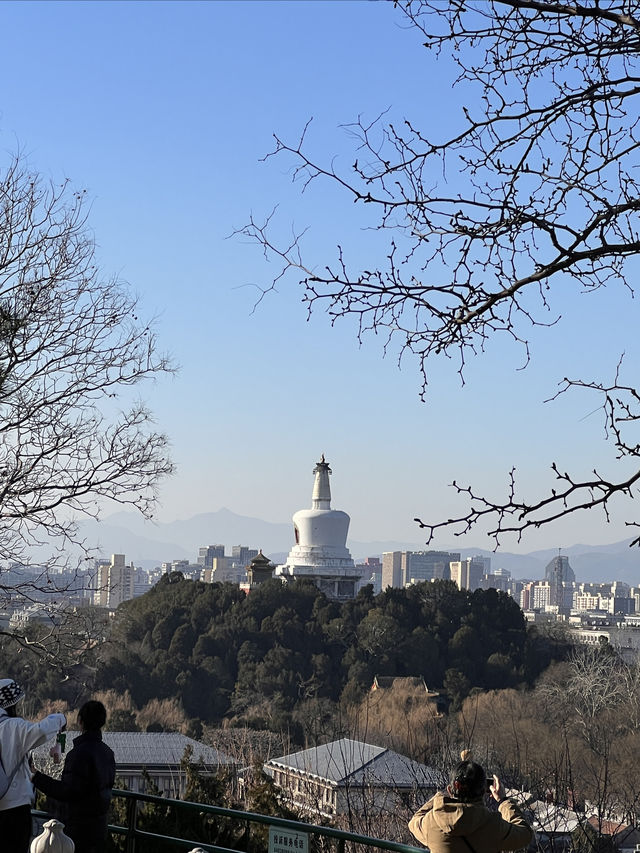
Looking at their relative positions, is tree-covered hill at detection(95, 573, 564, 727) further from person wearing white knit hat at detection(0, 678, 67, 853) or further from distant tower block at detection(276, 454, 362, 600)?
person wearing white knit hat at detection(0, 678, 67, 853)

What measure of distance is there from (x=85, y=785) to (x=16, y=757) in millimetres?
538

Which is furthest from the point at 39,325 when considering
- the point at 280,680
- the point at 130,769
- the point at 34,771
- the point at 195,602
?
the point at 195,602

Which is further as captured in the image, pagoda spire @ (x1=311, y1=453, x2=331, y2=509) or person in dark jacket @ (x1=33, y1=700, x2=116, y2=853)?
pagoda spire @ (x1=311, y1=453, x2=331, y2=509)

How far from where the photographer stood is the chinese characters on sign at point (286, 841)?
554 centimetres

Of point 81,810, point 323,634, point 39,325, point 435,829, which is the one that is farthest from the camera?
point 323,634

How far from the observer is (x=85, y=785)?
5723 mm

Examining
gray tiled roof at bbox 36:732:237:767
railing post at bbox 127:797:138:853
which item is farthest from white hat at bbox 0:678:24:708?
gray tiled roof at bbox 36:732:237:767

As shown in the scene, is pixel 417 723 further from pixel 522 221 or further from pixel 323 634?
pixel 522 221

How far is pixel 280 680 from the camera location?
48250 mm

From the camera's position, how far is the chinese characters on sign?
18.2 feet

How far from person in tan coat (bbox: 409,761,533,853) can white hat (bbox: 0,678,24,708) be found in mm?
2054

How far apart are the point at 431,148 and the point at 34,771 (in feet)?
11.5

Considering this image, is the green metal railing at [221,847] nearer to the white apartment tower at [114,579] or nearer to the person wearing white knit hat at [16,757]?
the person wearing white knit hat at [16,757]

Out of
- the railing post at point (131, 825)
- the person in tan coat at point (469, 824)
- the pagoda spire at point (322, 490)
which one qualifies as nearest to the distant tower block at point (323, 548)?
the pagoda spire at point (322, 490)
